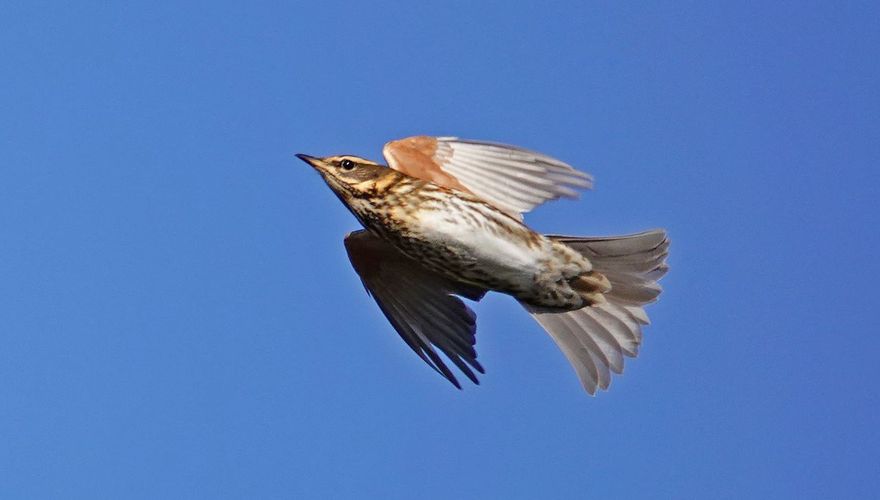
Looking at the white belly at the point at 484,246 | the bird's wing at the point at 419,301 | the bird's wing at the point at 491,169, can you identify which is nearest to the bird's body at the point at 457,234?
the white belly at the point at 484,246

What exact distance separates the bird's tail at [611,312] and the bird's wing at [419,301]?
2.06ft

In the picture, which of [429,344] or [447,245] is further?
[429,344]

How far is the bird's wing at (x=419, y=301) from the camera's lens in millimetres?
12844

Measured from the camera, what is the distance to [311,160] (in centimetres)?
1234

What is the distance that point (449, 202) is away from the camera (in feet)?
39.4

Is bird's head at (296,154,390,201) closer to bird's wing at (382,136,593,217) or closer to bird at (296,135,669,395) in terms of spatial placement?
bird at (296,135,669,395)

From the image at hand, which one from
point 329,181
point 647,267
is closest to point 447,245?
point 329,181

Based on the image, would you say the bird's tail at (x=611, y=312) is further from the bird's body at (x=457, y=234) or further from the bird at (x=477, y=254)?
the bird's body at (x=457, y=234)

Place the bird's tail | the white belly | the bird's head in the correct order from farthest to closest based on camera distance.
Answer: the bird's tail, the bird's head, the white belly

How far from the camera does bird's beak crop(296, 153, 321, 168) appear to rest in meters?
12.3

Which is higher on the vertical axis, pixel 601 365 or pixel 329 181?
pixel 329 181

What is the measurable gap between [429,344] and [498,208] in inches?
55.0

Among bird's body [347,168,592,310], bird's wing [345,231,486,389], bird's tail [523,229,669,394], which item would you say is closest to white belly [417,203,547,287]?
bird's body [347,168,592,310]

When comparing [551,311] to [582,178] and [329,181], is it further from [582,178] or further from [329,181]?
[329,181]
